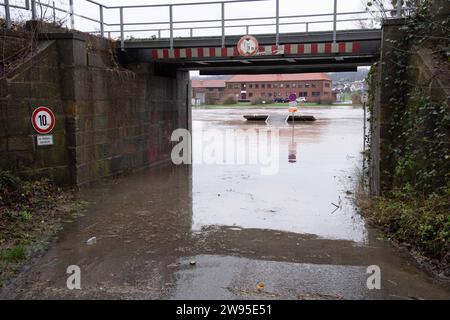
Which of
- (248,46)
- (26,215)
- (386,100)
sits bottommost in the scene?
(26,215)

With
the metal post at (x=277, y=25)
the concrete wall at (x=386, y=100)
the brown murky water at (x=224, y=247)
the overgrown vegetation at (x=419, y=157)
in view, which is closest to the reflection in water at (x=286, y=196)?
the brown murky water at (x=224, y=247)

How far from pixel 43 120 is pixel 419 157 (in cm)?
809

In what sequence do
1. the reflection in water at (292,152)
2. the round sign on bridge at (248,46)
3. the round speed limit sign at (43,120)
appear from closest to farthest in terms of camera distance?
the round speed limit sign at (43,120)
the round sign on bridge at (248,46)
the reflection in water at (292,152)

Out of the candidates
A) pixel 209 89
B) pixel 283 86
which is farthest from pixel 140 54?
pixel 209 89

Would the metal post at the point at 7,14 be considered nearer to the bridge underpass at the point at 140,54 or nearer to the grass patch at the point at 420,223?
the bridge underpass at the point at 140,54

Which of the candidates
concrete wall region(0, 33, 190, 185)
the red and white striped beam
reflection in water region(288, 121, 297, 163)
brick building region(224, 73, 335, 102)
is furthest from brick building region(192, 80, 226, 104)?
the red and white striped beam

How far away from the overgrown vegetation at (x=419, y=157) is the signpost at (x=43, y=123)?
737 cm

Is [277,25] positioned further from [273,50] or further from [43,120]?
[43,120]

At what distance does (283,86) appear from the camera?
112000mm

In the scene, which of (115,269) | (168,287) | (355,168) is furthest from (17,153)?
(355,168)

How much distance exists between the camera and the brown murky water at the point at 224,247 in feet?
19.5

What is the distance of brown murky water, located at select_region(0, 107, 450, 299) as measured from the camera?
595 centimetres

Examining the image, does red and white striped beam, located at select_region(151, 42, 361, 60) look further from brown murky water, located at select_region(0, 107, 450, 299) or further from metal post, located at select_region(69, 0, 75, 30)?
brown murky water, located at select_region(0, 107, 450, 299)
